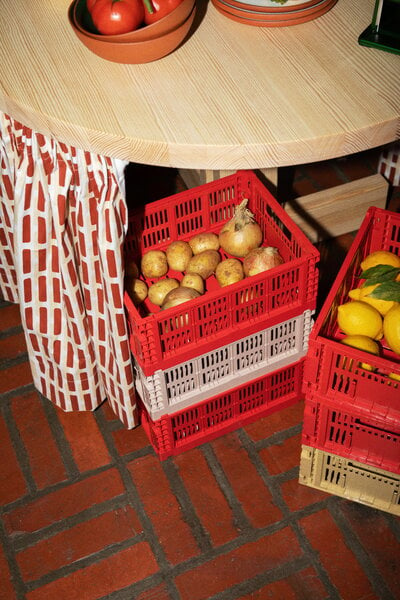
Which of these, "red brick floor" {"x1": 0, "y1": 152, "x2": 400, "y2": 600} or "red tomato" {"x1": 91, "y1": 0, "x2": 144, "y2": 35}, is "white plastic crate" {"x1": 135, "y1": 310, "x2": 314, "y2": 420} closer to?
"red brick floor" {"x1": 0, "y1": 152, "x2": 400, "y2": 600}

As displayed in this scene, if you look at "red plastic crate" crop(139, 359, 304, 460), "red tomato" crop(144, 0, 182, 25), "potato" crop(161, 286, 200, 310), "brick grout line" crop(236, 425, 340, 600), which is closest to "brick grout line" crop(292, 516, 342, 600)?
"brick grout line" crop(236, 425, 340, 600)

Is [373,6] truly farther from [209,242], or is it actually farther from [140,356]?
[140,356]

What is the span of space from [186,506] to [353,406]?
0.66 m

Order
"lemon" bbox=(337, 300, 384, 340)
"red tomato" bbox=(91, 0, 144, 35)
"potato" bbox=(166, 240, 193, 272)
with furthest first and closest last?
"potato" bbox=(166, 240, 193, 272) → "lemon" bbox=(337, 300, 384, 340) → "red tomato" bbox=(91, 0, 144, 35)

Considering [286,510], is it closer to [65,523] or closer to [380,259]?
[65,523]

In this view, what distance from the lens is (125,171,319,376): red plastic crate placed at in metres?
1.88

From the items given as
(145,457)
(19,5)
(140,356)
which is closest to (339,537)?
(145,457)

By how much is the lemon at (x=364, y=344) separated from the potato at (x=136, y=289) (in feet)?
2.07

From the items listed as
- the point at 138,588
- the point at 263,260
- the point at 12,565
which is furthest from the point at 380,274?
the point at 12,565

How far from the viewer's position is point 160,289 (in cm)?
211

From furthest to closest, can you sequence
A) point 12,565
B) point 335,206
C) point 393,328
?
point 335,206 → point 12,565 → point 393,328

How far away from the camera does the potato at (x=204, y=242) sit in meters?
2.20

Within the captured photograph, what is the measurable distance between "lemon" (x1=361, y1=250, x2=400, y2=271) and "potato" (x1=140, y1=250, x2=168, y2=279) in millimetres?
594

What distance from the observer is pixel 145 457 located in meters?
2.29
